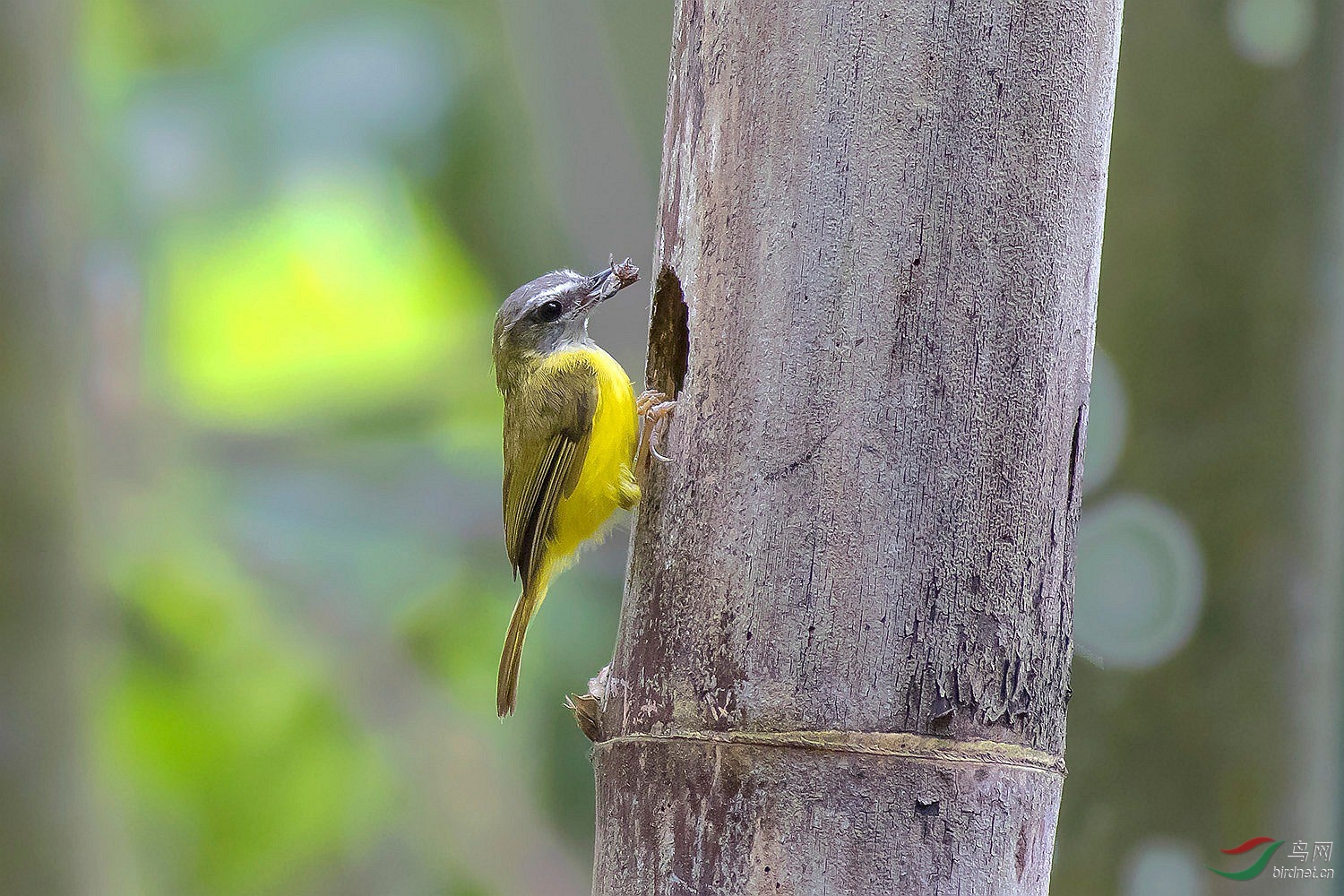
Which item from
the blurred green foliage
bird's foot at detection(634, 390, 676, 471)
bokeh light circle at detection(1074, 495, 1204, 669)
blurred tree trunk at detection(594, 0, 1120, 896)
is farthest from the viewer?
the blurred green foliage

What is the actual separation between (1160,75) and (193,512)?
704cm

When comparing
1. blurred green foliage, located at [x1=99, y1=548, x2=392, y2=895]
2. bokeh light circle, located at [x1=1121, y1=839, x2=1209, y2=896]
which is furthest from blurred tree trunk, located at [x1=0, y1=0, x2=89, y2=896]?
blurred green foliage, located at [x1=99, y1=548, x2=392, y2=895]

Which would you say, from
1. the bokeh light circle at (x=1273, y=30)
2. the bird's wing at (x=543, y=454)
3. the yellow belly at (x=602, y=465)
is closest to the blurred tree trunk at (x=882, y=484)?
the yellow belly at (x=602, y=465)

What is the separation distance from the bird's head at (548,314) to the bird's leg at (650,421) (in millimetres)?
1397

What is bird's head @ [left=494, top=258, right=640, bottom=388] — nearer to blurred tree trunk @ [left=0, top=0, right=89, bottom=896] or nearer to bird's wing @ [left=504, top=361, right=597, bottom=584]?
bird's wing @ [left=504, top=361, right=597, bottom=584]

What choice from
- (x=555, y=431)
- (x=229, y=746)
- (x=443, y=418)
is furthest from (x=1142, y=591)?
(x=229, y=746)

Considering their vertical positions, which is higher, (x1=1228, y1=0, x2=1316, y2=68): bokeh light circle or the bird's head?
(x1=1228, y1=0, x2=1316, y2=68): bokeh light circle

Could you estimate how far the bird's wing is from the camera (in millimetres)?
4555

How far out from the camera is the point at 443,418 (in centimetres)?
1045

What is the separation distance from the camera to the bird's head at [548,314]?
4.98 metres

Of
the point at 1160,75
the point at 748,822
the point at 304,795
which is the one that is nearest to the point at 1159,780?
the point at 1160,75

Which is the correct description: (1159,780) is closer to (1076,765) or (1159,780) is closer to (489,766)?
(1076,765)

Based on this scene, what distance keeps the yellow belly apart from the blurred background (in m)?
1.40

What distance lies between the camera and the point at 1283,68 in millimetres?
5055
